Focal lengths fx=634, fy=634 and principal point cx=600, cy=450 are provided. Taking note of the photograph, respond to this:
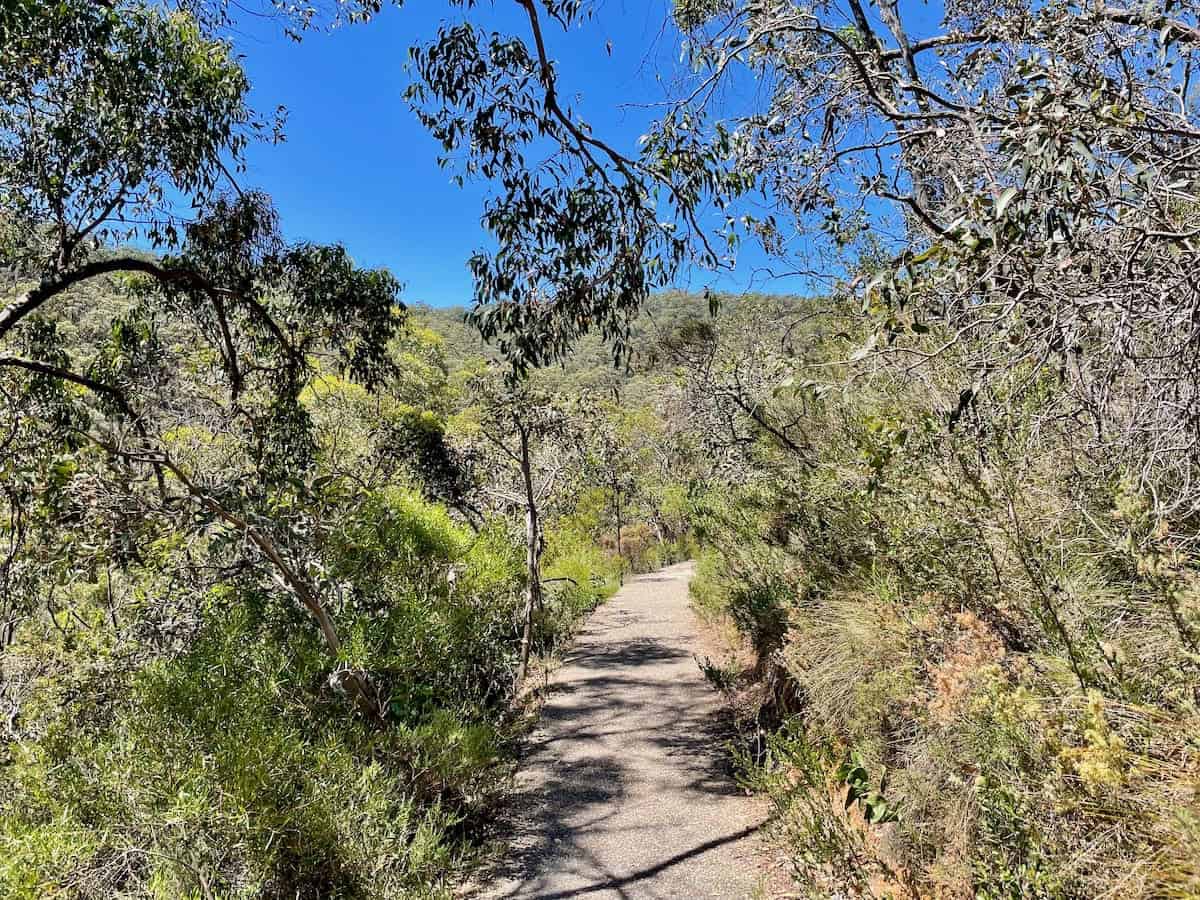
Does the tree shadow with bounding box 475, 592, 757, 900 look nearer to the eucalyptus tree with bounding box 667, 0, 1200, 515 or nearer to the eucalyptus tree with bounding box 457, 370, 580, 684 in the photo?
the eucalyptus tree with bounding box 457, 370, 580, 684

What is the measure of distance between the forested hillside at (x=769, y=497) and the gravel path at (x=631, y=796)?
0.22 metres

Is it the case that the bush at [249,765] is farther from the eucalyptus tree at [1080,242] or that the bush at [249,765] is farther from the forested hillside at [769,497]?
the eucalyptus tree at [1080,242]

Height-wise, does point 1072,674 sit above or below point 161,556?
below

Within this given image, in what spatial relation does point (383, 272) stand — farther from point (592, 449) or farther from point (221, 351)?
point (592, 449)

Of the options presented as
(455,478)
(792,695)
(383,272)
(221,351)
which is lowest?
(792,695)

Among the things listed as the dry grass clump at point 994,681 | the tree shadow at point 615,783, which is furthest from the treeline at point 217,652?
the dry grass clump at point 994,681

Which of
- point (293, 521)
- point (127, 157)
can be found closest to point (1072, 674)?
point (293, 521)

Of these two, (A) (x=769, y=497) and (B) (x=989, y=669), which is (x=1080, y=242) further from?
(A) (x=769, y=497)

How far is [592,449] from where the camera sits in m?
10.5

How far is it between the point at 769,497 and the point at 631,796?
368 cm

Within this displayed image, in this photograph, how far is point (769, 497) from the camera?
7.69m

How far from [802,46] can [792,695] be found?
577cm

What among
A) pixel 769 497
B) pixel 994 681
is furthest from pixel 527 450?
pixel 994 681

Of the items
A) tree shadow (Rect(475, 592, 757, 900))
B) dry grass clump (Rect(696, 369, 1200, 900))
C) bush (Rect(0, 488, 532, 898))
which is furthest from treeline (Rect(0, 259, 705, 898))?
dry grass clump (Rect(696, 369, 1200, 900))
